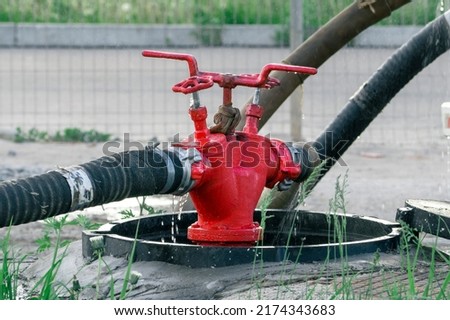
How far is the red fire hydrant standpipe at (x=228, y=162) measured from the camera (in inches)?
138

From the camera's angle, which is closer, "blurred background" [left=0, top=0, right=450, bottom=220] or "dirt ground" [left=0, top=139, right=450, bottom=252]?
"dirt ground" [left=0, top=139, right=450, bottom=252]

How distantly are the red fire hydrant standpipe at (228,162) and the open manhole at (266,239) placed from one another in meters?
0.10

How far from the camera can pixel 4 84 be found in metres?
12.6

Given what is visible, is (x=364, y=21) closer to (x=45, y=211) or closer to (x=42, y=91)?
(x=45, y=211)

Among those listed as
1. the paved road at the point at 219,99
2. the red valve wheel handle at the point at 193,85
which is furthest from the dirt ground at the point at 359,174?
the red valve wheel handle at the point at 193,85

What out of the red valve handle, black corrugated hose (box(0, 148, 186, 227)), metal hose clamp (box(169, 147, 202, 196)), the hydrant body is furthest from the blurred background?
black corrugated hose (box(0, 148, 186, 227))

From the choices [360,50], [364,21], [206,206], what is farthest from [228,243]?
[360,50]

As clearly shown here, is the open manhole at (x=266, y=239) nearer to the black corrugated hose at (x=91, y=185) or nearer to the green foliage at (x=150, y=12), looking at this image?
the black corrugated hose at (x=91, y=185)

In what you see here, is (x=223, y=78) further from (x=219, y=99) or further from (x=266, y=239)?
(x=219, y=99)

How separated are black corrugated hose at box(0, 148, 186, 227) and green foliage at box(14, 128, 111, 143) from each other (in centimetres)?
618

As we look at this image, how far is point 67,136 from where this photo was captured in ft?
31.7

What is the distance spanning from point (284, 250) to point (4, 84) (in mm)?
9610

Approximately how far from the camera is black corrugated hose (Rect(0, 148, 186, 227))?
304 cm

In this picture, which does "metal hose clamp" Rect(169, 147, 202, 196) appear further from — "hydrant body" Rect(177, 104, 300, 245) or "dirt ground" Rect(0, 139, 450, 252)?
"dirt ground" Rect(0, 139, 450, 252)
